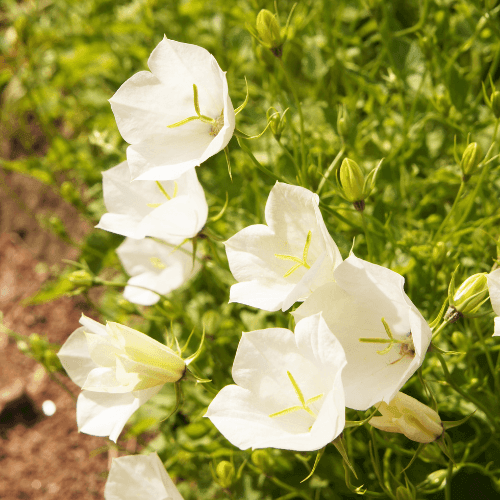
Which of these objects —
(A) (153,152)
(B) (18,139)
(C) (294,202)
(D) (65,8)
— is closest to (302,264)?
(C) (294,202)

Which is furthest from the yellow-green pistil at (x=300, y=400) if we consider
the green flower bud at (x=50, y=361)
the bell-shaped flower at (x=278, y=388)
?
the green flower bud at (x=50, y=361)

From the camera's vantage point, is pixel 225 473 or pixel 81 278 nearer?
pixel 225 473

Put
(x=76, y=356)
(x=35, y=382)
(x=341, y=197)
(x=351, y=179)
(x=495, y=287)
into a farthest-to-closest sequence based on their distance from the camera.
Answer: (x=35, y=382)
(x=341, y=197)
(x=76, y=356)
(x=351, y=179)
(x=495, y=287)

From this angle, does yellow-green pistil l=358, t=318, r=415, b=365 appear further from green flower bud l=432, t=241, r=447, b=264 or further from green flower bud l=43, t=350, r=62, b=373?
green flower bud l=43, t=350, r=62, b=373

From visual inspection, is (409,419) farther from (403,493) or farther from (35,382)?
(35,382)

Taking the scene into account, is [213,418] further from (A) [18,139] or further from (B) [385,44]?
(A) [18,139]

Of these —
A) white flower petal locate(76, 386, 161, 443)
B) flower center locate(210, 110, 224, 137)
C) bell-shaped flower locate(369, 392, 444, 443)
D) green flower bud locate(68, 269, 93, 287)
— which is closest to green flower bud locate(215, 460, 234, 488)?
white flower petal locate(76, 386, 161, 443)

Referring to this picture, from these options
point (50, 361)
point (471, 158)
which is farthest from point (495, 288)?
point (50, 361)

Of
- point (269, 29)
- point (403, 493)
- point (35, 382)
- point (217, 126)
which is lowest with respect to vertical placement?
point (35, 382)

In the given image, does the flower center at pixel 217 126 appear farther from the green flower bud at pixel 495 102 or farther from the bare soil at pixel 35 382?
the bare soil at pixel 35 382
